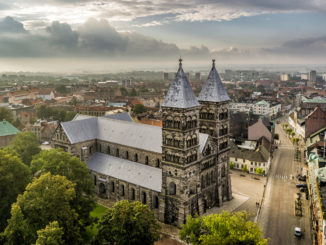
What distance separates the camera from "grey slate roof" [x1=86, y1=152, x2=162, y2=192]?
68500 mm

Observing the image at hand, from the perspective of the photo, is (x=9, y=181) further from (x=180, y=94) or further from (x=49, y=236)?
(x=180, y=94)

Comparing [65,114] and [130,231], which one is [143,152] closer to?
[130,231]

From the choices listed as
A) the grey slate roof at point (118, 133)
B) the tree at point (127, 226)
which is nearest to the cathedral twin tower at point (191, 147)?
the grey slate roof at point (118, 133)

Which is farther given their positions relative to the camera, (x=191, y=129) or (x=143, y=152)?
(x=143, y=152)

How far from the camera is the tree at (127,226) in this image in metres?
48.5

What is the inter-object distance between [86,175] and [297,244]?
155 feet

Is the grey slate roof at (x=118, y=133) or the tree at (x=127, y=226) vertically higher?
the grey slate roof at (x=118, y=133)

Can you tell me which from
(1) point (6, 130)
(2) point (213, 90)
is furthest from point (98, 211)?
(1) point (6, 130)

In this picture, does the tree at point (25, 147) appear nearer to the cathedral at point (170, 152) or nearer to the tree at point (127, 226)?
the cathedral at point (170, 152)

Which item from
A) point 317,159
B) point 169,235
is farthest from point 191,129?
point 317,159

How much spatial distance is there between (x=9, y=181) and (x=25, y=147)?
29677 mm

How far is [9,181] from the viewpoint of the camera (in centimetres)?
5728

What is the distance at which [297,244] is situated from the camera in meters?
59.6

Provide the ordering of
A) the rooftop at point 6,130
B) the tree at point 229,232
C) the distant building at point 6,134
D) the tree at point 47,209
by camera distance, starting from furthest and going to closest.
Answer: the rooftop at point 6,130
the distant building at point 6,134
the tree at point 47,209
the tree at point 229,232
